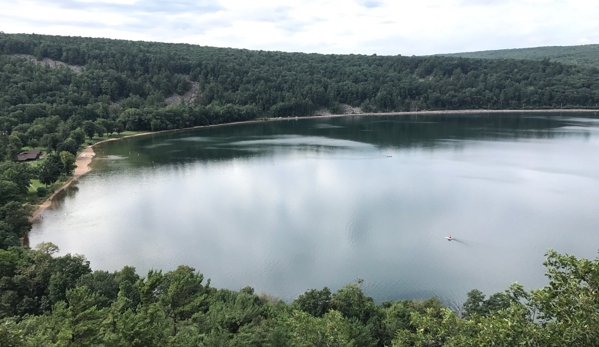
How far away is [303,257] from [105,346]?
43.5 ft

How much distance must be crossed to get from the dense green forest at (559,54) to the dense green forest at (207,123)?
31104 mm

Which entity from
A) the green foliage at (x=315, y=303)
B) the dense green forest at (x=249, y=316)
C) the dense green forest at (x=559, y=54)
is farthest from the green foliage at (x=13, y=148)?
the dense green forest at (x=559, y=54)

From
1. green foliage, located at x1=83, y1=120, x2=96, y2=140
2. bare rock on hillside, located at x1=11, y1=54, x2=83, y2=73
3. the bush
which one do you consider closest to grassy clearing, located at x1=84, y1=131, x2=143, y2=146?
green foliage, located at x1=83, y1=120, x2=96, y2=140

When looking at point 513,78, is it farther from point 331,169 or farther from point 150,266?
point 150,266

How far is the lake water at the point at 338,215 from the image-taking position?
61.2ft

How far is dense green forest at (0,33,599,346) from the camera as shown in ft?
23.1

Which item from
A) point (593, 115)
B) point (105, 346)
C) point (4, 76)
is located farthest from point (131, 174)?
point (593, 115)

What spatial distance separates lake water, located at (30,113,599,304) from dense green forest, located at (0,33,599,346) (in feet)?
9.85

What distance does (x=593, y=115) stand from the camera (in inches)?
3430

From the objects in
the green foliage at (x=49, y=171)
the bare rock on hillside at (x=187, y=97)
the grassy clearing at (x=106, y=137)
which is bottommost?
the green foliage at (x=49, y=171)

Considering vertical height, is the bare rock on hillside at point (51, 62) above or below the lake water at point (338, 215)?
above

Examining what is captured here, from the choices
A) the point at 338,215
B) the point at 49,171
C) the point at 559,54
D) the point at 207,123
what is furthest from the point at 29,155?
→ the point at 559,54

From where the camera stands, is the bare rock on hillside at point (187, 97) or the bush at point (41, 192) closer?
the bush at point (41, 192)

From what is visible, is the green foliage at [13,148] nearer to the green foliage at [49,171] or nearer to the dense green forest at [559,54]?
the green foliage at [49,171]
